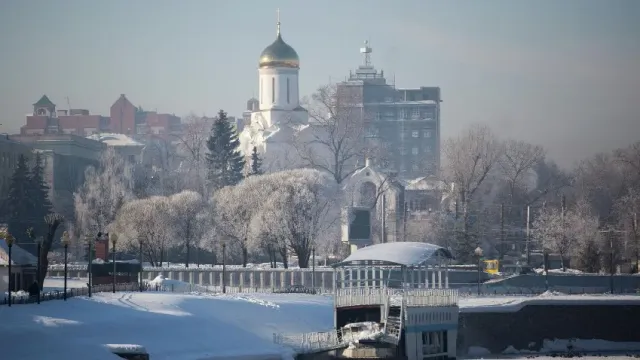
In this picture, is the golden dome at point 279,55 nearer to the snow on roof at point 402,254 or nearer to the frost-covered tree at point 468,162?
the frost-covered tree at point 468,162

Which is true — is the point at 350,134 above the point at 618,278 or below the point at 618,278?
above

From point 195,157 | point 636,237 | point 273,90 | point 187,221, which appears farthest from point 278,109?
point 636,237

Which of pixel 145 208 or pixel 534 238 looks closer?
pixel 145 208

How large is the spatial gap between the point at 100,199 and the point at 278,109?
167 feet

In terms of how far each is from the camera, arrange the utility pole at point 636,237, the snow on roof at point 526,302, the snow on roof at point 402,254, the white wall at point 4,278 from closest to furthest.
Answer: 1. the snow on roof at point 402,254
2. the white wall at point 4,278
3. the snow on roof at point 526,302
4. the utility pole at point 636,237

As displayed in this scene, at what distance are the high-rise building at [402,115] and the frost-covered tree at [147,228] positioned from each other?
78.7 metres

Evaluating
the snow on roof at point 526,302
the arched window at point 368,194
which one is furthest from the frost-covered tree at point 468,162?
the snow on roof at point 526,302

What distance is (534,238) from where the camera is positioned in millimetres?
114625

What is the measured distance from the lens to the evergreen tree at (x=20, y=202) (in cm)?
10809

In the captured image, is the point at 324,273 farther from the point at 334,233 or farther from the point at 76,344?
the point at 76,344

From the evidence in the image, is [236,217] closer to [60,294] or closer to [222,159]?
[222,159]

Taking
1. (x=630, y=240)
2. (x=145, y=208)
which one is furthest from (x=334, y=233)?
(x=630, y=240)

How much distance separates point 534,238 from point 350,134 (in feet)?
105

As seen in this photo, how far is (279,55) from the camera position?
156 m
